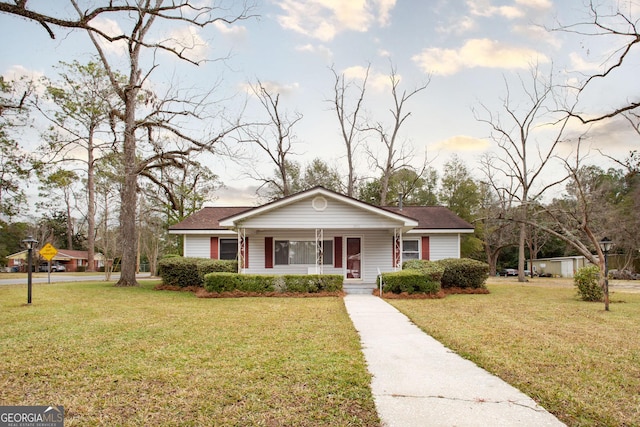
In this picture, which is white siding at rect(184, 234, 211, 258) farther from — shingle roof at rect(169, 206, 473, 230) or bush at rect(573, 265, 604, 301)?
bush at rect(573, 265, 604, 301)

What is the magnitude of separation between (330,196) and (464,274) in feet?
20.3

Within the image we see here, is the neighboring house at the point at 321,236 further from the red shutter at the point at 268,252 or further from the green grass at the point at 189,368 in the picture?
the green grass at the point at 189,368

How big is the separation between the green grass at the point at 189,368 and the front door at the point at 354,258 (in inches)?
355

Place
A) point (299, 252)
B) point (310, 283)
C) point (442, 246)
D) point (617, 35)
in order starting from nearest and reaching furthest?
point (617, 35) → point (310, 283) → point (299, 252) → point (442, 246)

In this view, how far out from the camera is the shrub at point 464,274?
53.3ft

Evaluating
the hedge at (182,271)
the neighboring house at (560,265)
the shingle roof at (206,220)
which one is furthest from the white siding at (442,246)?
the neighboring house at (560,265)

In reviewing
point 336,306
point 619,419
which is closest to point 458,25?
point 336,306

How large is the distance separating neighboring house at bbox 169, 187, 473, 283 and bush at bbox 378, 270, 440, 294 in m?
2.43

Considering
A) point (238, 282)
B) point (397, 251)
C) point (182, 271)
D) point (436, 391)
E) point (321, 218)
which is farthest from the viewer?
point (397, 251)

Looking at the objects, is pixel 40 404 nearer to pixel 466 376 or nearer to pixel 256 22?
pixel 466 376

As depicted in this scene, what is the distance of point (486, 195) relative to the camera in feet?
130

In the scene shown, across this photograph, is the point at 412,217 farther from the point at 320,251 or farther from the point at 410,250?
the point at 320,251

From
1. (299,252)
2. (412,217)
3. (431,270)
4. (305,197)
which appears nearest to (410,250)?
(412,217)

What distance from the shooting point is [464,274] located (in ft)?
53.6
